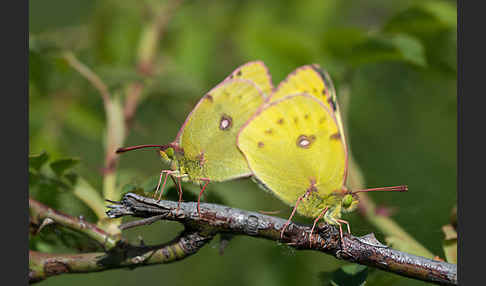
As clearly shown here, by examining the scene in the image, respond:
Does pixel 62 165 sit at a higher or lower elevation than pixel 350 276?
higher

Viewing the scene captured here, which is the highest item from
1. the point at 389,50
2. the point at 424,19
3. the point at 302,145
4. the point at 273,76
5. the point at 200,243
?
the point at 424,19

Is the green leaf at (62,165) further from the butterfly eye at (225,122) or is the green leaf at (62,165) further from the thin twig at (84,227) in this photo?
the butterfly eye at (225,122)

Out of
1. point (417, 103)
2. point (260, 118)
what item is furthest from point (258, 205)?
point (260, 118)

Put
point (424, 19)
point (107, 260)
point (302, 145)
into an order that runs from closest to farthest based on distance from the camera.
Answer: point (107, 260) < point (302, 145) < point (424, 19)

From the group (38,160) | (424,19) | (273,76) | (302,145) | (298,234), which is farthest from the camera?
(273,76)

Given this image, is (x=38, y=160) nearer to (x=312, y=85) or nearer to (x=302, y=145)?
(x=302, y=145)

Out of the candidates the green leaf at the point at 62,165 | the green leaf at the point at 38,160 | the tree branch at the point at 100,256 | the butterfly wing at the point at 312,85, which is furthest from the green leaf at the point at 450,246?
the green leaf at the point at 38,160

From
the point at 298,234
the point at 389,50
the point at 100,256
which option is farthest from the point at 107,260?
the point at 389,50
